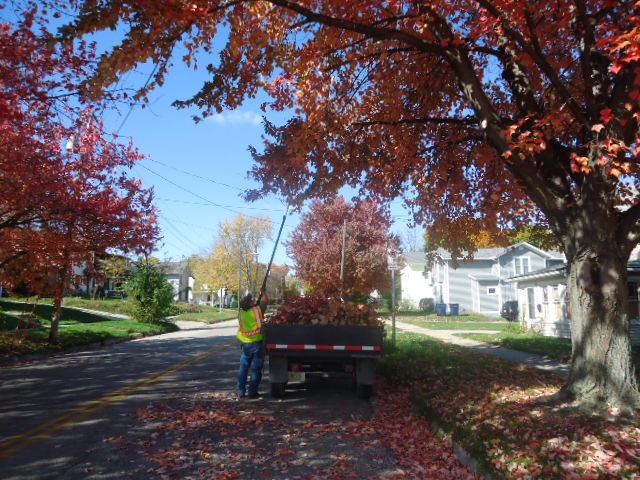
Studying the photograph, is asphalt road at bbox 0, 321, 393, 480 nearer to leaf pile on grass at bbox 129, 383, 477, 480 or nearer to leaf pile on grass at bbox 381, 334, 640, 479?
leaf pile on grass at bbox 129, 383, 477, 480

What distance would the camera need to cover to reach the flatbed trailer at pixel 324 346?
838cm

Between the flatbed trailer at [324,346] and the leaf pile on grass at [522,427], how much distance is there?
104 cm

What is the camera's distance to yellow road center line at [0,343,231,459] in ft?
18.6

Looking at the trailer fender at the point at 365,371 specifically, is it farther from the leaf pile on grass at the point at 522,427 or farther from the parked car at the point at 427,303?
the parked car at the point at 427,303

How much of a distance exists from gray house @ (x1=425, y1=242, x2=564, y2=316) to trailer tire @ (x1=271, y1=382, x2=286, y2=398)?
3416 centimetres

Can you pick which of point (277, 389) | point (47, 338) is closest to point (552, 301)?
point (277, 389)

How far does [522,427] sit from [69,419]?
576cm

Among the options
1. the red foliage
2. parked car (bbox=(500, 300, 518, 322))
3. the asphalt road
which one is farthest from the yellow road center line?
parked car (bbox=(500, 300, 518, 322))

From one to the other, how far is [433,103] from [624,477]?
24.3 ft

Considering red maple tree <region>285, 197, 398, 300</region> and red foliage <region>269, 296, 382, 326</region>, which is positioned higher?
red maple tree <region>285, 197, 398, 300</region>

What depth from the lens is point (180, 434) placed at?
625 cm

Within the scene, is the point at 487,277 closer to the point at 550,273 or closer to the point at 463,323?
the point at 463,323

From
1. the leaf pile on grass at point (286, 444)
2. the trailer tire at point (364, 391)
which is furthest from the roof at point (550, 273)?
the leaf pile on grass at point (286, 444)

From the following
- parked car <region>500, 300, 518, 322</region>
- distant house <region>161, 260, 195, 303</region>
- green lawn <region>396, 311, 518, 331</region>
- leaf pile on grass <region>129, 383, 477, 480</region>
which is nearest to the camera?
leaf pile on grass <region>129, 383, 477, 480</region>
